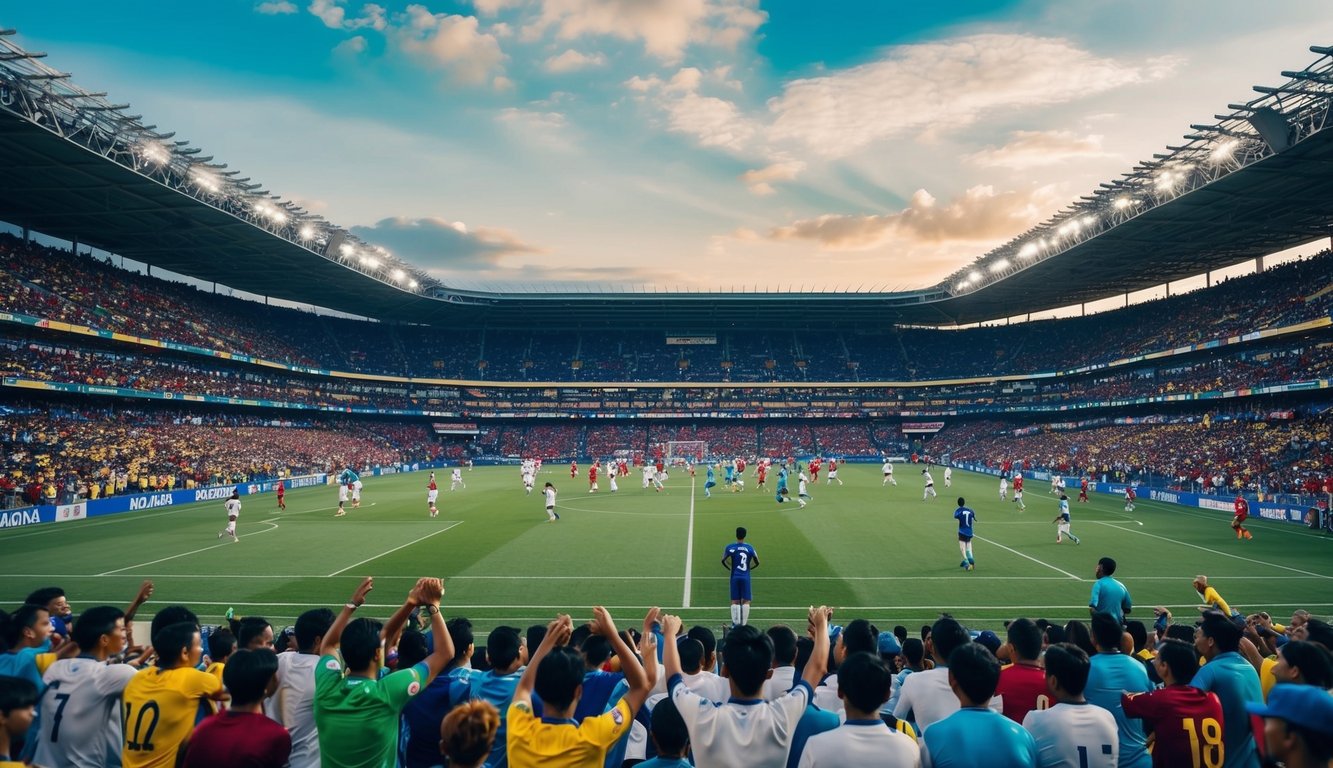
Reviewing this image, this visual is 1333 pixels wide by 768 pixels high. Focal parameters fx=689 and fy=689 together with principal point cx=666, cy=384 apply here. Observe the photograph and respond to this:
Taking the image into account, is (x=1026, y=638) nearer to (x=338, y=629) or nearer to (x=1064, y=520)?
(x=338, y=629)

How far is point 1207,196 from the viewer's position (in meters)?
37.5

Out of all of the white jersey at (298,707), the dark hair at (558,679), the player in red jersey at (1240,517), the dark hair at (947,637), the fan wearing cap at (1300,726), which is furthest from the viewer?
the player in red jersey at (1240,517)

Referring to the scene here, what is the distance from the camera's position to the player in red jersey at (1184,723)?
15.7 feet

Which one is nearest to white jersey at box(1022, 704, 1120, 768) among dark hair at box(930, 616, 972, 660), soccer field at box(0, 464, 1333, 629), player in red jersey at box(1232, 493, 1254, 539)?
dark hair at box(930, 616, 972, 660)

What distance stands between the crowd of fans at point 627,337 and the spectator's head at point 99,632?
4641 cm

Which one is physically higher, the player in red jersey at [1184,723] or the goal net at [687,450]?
the player in red jersey at [1184,723]

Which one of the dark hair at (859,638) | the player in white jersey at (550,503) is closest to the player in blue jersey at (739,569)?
the dark hair at (859,638)

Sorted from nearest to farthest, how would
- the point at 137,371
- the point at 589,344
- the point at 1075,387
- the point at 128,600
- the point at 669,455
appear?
the point at 128,600, the point at 137,371, the point at 1075,387, the point at 669,455, the point at 589,344

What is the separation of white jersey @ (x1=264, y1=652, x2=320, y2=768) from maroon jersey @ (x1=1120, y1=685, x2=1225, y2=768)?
612cm

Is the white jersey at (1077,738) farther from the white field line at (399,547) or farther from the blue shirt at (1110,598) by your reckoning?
the white field line at (399,547)

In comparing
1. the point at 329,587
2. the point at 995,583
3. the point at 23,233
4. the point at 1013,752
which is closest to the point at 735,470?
the point at 995,583

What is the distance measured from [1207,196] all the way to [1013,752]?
45.3m

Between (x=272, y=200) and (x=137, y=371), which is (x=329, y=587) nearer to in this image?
(x=272, y=200)

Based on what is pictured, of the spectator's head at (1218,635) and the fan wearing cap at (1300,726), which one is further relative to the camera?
the spectator's head at (1218,635)
